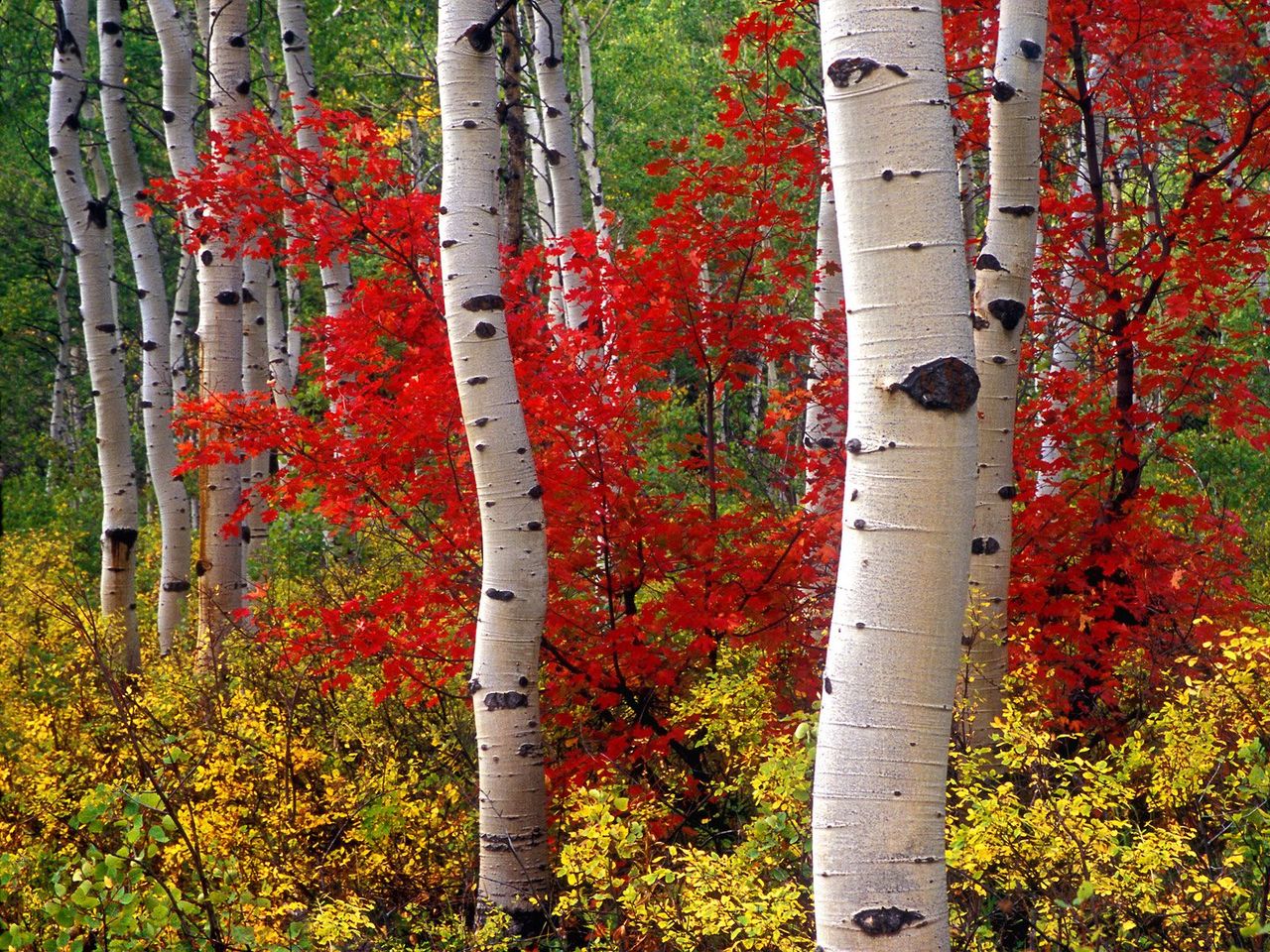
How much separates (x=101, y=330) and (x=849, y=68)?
7072 mm

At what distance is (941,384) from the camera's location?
1.82 meters

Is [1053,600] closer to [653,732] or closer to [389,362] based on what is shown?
[653,732]

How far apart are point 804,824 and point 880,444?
1747mm

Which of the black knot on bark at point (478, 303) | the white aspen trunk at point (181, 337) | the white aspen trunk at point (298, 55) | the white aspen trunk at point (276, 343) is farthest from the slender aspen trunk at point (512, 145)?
the white aspen trunk at point (276, 343)

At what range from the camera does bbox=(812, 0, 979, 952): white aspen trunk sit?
1.80 meters

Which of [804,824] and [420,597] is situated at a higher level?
[420,597]

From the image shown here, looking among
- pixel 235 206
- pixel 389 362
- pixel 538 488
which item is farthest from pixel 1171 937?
pixel 235 206

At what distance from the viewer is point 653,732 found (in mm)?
5070

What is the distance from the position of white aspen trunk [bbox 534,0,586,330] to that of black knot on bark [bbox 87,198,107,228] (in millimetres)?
3088

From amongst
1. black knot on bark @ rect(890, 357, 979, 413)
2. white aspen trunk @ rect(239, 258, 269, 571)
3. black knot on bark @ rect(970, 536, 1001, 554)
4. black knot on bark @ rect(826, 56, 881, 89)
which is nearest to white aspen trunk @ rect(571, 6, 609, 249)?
white aspen trunk @ rect(239, 258, 269, 571)

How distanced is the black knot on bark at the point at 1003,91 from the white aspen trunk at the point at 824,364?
84 centimetres

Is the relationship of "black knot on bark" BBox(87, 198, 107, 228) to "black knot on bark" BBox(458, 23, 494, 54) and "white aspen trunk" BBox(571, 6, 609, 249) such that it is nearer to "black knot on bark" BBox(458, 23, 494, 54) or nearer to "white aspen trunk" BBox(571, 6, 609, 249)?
Answer: "white aspen trunk" BBox(571, 6, 609, 249)

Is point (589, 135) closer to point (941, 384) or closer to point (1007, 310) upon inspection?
point (1007, 310)

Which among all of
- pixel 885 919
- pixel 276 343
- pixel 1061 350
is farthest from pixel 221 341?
pixel 276 343
